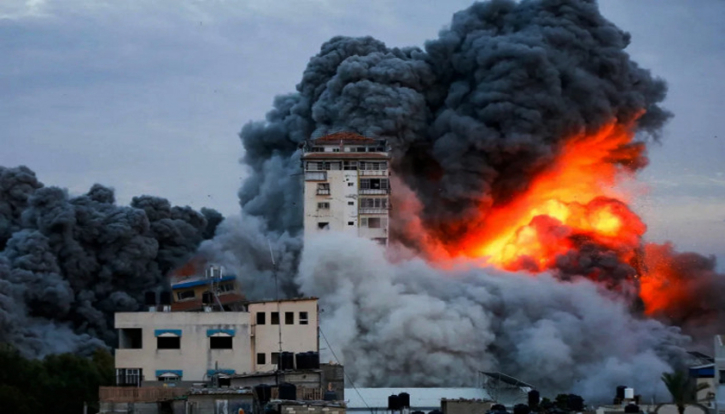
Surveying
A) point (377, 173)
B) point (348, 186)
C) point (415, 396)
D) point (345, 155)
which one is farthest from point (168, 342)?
point (377, 173)

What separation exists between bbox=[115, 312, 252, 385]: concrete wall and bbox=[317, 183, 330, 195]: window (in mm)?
29120

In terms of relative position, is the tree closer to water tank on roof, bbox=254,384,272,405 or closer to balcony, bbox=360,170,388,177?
water tank on roof, bbox=254,384,272,405

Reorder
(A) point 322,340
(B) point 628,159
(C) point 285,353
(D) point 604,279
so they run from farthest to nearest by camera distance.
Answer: (B) point 628,159
(D) point 604,279
(A) point 322,340
(C) point 285,353

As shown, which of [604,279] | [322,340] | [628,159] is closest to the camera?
[322,340]

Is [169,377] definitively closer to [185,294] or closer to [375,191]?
[185,294]

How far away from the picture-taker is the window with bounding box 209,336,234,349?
73438mm

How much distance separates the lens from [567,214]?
106 metres

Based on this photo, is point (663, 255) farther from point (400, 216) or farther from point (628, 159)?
point (400, 216)

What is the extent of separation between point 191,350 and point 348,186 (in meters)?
30.7

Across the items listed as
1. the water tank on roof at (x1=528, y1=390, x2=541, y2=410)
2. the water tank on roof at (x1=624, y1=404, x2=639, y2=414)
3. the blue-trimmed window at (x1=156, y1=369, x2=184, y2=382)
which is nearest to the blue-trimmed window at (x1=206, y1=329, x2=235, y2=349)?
the blue-trimmed window at (x1=156, y1=369, x2=184, y2=382)

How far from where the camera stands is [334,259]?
9688cm

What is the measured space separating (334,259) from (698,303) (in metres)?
18.2

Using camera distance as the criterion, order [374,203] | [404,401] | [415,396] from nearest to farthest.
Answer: [404,401], [415,396], [374,203]

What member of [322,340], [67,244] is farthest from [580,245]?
[67,244]
